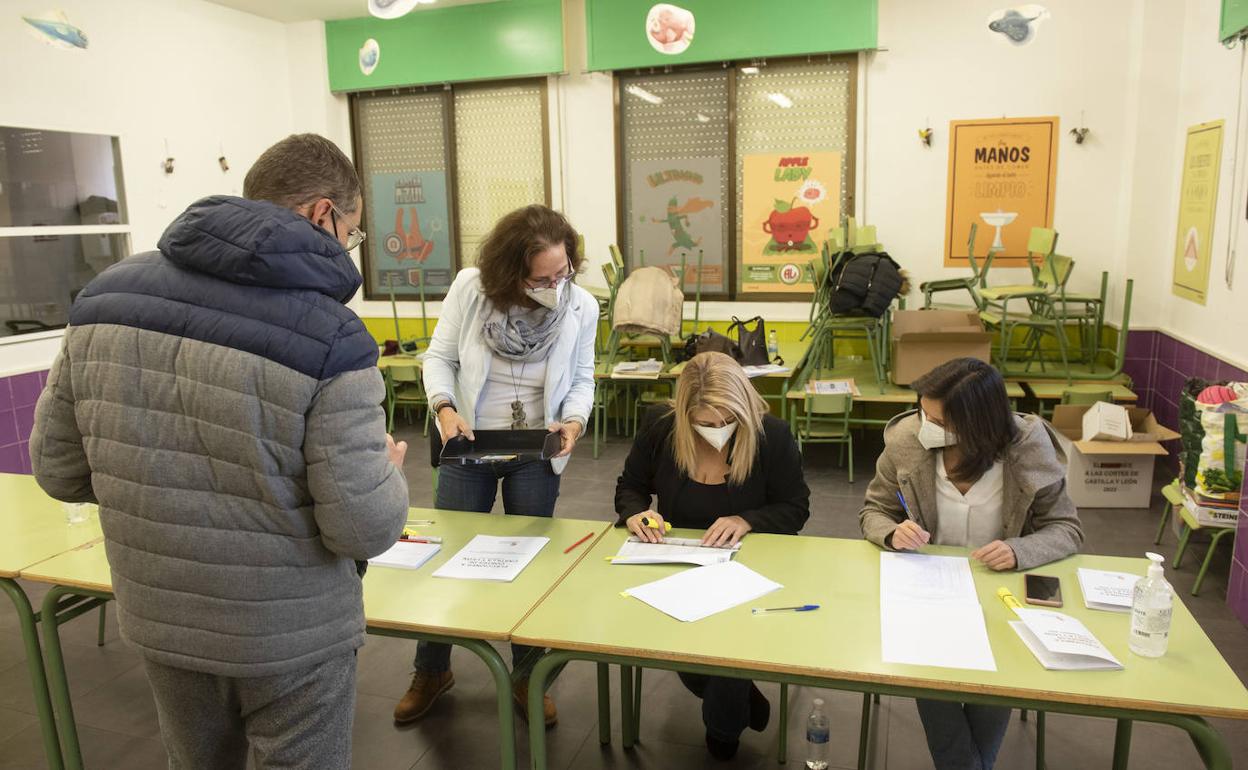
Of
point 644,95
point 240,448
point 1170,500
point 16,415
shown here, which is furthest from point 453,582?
point 644,95

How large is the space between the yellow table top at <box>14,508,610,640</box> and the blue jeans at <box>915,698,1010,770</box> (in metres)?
0.92

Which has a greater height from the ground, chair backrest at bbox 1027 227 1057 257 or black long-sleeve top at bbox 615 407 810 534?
chair backrest at bbox 1027 227 1057 257

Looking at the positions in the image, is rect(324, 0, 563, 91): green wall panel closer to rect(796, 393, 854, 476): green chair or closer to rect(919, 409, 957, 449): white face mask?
rect(796, 393, 854, 476): green chair

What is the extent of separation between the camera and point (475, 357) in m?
2.55

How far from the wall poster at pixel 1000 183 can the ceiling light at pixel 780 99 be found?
1.13 meters

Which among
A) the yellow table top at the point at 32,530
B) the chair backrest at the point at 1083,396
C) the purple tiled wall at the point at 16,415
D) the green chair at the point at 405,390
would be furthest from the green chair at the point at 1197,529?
the purple tiled wall at the point at 16,415

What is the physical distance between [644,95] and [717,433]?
4767 mm

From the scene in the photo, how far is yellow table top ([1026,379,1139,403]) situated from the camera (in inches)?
198

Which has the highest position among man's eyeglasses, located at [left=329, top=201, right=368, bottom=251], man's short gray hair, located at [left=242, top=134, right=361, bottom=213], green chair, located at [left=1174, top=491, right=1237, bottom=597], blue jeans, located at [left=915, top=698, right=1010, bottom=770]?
man's short gray hair, located at [left=242, top=134, right=361, bottom=213]

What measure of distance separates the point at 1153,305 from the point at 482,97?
5.03 meters

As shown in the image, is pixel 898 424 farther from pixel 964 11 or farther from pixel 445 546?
pixel 964 11

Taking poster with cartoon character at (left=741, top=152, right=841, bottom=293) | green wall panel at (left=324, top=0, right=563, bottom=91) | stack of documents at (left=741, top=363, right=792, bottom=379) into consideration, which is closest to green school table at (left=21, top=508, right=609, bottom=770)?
stack of documents at (left=741, top=363, right=792, bottom=379)

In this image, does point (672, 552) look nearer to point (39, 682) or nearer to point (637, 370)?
point (39, 682)

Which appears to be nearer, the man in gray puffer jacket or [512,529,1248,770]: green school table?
the man in gray puffer jacket
